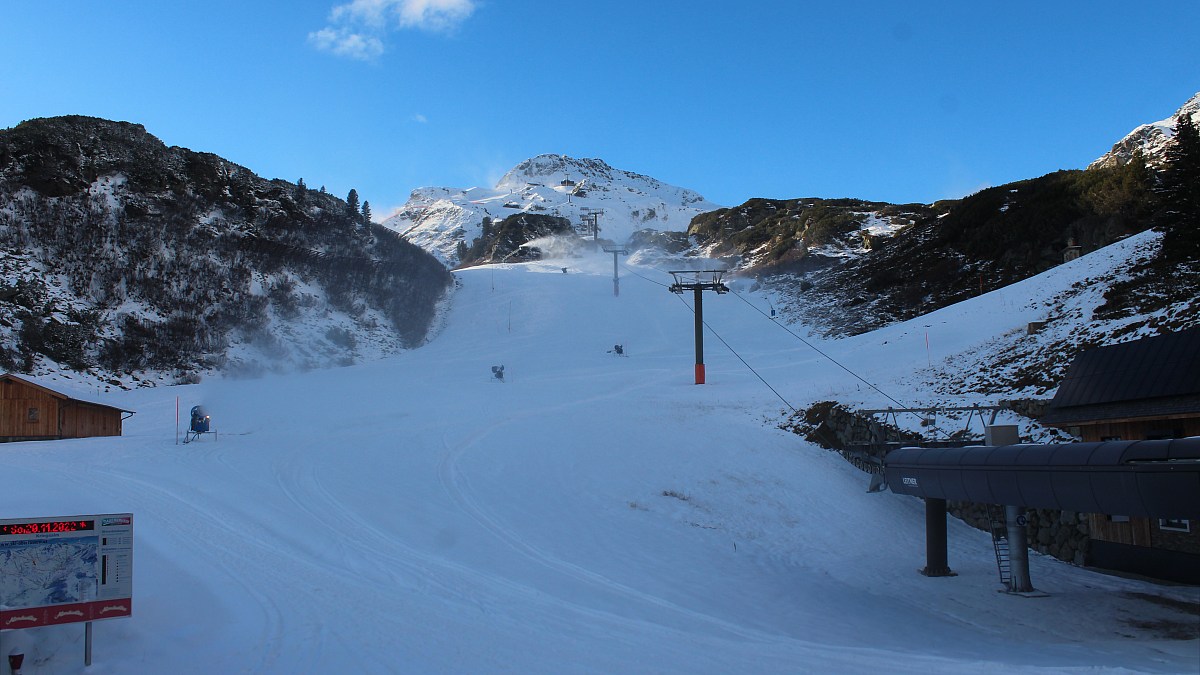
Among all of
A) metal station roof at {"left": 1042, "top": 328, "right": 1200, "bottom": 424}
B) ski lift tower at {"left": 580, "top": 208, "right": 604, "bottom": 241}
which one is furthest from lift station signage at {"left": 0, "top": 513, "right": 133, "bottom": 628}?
ski lift tower at {"left": 580, "top": 208, "right": 604, "bottom": 241}

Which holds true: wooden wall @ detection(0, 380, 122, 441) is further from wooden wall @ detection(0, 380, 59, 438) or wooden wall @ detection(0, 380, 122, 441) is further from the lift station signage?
the lift station signage

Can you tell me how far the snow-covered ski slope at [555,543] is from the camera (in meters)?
9.38

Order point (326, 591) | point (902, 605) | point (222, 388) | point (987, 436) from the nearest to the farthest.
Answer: point (326, 591) → point (902, 605) → point (987, 436) → point (222, 388)

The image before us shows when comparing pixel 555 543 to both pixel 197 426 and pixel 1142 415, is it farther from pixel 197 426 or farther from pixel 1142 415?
pixel 197 426

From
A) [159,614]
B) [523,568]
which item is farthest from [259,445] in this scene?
[159,614]

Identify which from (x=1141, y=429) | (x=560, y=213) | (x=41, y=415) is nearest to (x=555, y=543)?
(x=1141, y=429)

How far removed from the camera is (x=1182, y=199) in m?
27.5

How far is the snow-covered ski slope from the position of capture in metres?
9.38

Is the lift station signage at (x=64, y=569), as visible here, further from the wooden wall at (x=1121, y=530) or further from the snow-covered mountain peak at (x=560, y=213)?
the snow-covered mountain peak at (x=560, y=213)

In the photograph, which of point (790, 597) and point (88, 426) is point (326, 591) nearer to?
point (790, 597)

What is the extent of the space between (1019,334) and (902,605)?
16.9 metres

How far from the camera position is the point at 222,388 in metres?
35.4

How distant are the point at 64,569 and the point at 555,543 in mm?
9464

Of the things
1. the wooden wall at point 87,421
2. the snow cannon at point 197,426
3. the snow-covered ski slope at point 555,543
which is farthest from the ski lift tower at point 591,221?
the snow cannon at point 197,426
